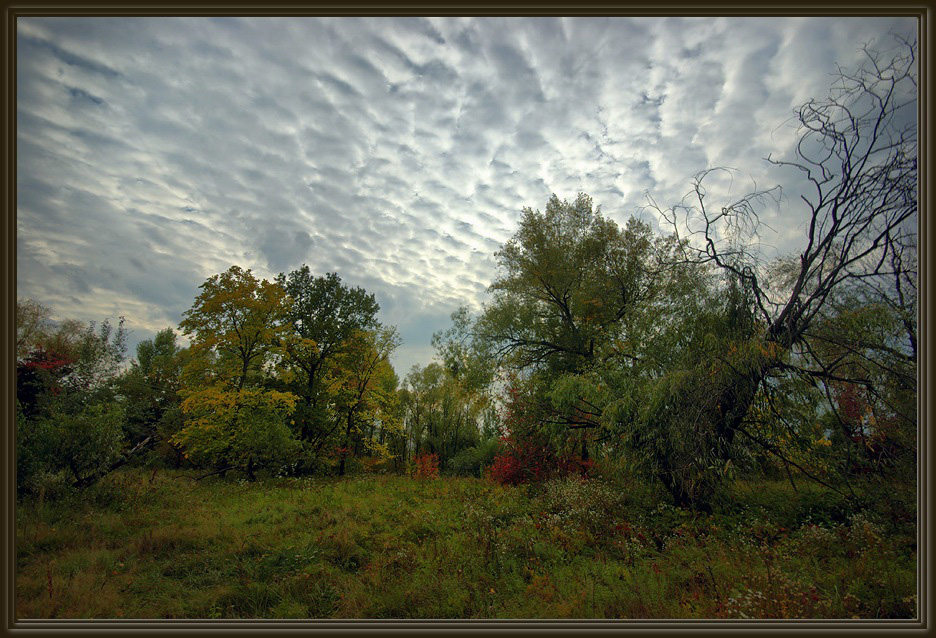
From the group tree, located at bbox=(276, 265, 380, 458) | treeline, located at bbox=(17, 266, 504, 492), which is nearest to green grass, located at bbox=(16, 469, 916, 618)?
treeline, located at bbox=(17, 266, 504, 492)

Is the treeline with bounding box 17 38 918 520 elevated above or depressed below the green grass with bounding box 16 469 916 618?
above

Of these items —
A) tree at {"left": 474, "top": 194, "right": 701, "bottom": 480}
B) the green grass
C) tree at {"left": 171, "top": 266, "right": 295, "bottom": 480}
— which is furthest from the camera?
tree at {"left": 171, "top": 266, "right": 295, "bottom": 480}

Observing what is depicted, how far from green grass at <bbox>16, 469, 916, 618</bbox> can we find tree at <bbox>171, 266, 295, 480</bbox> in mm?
4803

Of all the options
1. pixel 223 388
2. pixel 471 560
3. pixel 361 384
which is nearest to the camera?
pixel 471 560

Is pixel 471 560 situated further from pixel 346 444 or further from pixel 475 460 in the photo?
pixel 346 444

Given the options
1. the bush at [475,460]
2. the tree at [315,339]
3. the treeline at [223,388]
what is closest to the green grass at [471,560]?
the treeline at [223,388]

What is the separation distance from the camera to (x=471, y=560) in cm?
567

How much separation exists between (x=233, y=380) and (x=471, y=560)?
13.5m

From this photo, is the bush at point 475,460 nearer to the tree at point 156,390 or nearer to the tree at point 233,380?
the tree at point 233,380

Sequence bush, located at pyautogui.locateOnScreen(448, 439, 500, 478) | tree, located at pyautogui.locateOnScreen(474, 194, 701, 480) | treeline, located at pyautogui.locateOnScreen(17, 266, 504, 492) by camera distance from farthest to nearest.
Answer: bush, located at pyautogui.locateOnScreen(448, 439, 500, 478)
tree, located at pyautogui.locateOnScreen(474, 194, 701, 480)
treeline, located at pyautogui.locateOnScreen(17, 266, 504, 492)

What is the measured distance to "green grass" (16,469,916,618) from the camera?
4168 mm

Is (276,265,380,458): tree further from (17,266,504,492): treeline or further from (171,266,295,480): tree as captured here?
(171,266,295,480): tree

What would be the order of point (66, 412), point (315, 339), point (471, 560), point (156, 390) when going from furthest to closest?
point (315, 339) → point (156, 390) → point (66, 412) → point (471, 560)

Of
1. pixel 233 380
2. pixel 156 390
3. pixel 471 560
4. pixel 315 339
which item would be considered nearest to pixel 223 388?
pixel 233 380
